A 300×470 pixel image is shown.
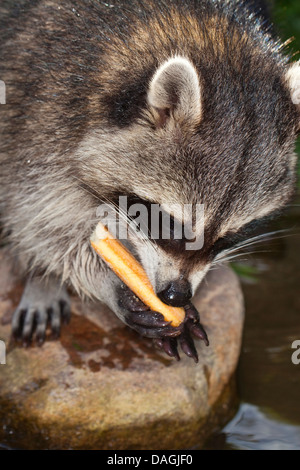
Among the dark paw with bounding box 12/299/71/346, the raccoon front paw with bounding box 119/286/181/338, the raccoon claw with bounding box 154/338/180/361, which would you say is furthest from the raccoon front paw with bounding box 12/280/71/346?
the raccoon claw with bounding box 154/338/180/361

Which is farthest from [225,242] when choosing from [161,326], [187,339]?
[187,339]

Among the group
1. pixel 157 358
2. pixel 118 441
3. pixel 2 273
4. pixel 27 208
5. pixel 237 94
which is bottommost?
pixel 118 441

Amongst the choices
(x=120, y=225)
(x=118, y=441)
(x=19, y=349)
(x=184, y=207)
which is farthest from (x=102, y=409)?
(x=184, y=207)

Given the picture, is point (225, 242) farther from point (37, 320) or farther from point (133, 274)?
point (37, 320)

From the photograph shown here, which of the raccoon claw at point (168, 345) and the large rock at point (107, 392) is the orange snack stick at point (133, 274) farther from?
the large rock at point (107, 392)

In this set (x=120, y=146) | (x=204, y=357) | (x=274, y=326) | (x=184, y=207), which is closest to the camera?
(x=184, y=207)

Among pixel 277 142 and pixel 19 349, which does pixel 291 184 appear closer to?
pixel 277 142
